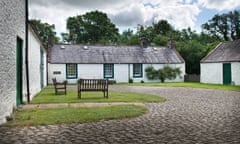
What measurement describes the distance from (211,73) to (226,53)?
8.97ft

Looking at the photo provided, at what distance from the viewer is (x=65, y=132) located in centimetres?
679

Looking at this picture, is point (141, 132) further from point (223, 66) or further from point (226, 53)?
point (226, 53)

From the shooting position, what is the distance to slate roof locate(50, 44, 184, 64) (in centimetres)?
3303

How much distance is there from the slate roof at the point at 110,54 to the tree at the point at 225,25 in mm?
21684

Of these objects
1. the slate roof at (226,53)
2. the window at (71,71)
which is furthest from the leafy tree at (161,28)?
the window at (71,71)

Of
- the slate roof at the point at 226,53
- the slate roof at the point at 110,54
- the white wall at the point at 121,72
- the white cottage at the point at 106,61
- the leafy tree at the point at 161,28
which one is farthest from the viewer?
the leafy tree at the point at 161,28

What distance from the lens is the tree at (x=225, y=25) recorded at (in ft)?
178

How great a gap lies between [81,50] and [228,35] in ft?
111

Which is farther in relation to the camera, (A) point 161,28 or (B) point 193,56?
(A) point 161,28

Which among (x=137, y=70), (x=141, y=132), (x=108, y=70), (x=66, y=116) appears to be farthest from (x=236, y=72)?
(x=141, y=132)

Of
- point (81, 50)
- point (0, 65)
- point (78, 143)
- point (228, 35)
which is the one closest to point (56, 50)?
point (81, 50)

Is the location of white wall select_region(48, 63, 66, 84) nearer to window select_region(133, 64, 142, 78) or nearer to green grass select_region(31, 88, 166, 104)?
window select_region(133, 64, 142, 78)

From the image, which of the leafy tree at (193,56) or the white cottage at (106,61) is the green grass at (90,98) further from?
the leafy tree at (193,56)

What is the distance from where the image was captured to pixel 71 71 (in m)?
32.7
